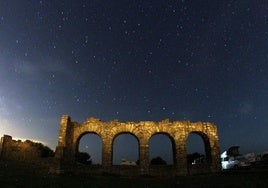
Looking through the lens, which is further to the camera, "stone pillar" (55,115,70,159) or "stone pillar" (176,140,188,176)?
"stone pillar" (176,140,188,176)

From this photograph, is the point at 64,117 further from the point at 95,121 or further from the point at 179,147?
the point at 179,147

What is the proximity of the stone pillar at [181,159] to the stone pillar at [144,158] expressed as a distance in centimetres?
263

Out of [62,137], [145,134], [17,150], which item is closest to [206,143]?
[145,134]

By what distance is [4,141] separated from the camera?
22734 millimetres

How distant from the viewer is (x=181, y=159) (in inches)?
899

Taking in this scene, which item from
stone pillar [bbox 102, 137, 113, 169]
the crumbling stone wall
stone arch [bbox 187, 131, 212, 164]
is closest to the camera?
stone pillar [bbox 102, 137, 113, 169]

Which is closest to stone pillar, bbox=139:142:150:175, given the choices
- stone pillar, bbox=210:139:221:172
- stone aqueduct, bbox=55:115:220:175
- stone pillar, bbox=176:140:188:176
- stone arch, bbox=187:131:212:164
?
stone aqueduct, bbox=55:115:220:175

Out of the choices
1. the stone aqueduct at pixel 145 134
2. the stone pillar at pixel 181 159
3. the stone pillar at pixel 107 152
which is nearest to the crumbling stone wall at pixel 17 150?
the stone aqueduct at pixel 145 134

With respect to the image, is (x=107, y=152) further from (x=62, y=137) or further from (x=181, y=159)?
(x=181, y=159)

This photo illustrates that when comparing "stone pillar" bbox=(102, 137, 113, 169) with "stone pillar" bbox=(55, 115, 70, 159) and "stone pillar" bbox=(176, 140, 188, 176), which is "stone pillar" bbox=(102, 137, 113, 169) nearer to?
"stone pillar" bbox=(55, 115, 70, 159)

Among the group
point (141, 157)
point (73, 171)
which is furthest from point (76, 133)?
point (141, 157)

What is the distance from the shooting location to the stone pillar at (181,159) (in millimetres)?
22156

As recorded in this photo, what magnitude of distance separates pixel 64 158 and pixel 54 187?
10933 millimetres

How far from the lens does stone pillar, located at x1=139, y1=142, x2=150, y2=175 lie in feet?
72.6
